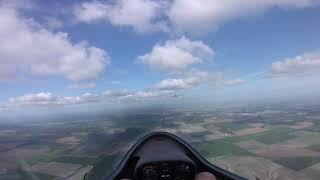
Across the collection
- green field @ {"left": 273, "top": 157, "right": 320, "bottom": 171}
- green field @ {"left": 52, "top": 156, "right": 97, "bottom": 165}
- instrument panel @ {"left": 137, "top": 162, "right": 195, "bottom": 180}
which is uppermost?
instrument panel @ {"left": 137, "top": 162, "right": 195, "bottom": 180}

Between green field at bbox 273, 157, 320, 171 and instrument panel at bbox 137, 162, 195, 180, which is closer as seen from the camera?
instrument panel at bbox 137, 162, 195, 180

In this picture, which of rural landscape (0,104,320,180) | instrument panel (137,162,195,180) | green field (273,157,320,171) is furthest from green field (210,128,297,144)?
instrument panel (137,162,195,180)

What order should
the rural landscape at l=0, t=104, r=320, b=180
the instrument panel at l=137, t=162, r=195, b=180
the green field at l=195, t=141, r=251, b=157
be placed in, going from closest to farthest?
1. the instrument panel at l=137, t=162, r=195, b=180
2. the rural landscape at l=0, t=104, r=320, b=180
3. the green field at l=195, t=141, r=251, b=157

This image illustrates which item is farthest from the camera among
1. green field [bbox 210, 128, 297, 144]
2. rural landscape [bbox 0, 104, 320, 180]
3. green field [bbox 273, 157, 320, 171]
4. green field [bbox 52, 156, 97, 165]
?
green field [bbox 210, 128, 297, 144]

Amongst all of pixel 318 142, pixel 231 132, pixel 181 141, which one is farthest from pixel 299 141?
pixel 181 141

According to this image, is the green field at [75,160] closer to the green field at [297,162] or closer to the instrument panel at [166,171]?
the green field at [297,162]

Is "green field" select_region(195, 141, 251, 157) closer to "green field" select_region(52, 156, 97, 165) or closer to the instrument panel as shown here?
"green field" select_region(52, 156, 97, 165)

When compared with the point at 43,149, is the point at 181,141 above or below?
above

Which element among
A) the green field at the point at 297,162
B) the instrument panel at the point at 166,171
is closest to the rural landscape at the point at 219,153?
the green field at the point at 297,162

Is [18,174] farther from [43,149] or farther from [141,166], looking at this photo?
[141,166]
